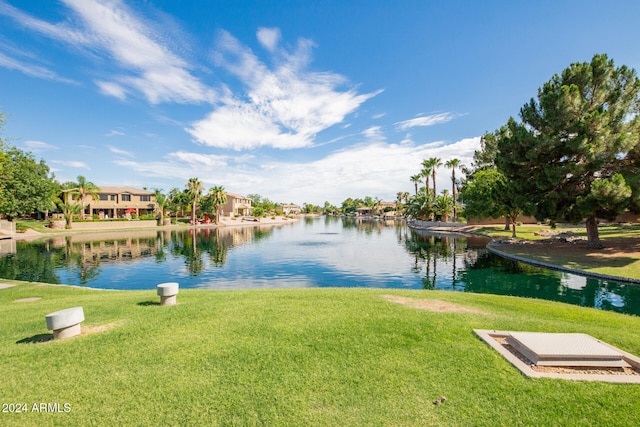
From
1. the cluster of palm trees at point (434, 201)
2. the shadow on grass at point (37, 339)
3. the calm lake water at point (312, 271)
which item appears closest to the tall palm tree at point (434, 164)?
the cluster of palm trees at point (434, 201)

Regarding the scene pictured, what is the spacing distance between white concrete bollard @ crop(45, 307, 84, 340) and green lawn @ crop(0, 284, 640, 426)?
0.35 m

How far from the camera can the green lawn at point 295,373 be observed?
417 centimetres

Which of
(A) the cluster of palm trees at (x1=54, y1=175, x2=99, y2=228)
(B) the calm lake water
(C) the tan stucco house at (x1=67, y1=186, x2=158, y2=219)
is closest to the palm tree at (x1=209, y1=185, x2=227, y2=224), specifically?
(C) the tan stucco house at (x1=67, y1=186, x2=158, y2=219)

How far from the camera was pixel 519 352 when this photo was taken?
5953 mm

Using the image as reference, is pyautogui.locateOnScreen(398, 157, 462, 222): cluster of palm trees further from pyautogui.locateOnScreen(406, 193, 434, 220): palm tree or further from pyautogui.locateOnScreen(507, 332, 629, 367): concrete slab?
pyautogui.locateOnScreen(507, 332, 629, 367): concrete slab

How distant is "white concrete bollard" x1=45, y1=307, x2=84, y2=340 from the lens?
21.3 ft

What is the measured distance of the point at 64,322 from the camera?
21.6 ft

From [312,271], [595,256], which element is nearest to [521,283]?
[595,256]

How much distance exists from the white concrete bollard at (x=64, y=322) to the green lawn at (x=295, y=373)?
35cm

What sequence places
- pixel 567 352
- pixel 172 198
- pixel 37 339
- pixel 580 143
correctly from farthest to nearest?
pixel 172 198 < pixel 580 143 < pixel 37 339 < pixel 567 352

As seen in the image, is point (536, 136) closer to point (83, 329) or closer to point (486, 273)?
point (486, 273)

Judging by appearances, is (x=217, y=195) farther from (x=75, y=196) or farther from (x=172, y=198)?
(x=75, y=196)

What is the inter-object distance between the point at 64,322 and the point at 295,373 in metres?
5.37

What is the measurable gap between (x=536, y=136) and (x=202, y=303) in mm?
26738
